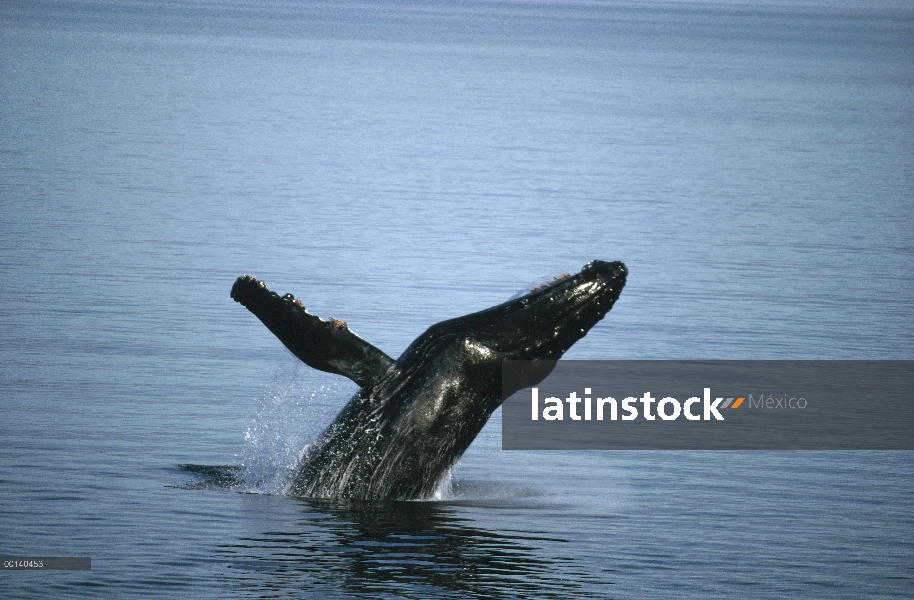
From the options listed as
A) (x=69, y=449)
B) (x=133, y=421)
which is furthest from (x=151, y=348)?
(x=69, y=449)

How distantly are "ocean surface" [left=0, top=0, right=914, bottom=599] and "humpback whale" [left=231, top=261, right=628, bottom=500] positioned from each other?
0.43 meters

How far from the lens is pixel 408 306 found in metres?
23.4

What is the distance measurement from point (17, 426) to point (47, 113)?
34522 mm

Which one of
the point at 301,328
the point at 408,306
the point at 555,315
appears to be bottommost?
the point at 301,328

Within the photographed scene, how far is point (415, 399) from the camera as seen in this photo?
13461mm

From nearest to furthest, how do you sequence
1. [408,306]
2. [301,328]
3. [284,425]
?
[301,328] → [284,425] → [408,306]

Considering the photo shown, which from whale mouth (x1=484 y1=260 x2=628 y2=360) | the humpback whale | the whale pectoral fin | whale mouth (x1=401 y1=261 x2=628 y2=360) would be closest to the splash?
the humpback whale

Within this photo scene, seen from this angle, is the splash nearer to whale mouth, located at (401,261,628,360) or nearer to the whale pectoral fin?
the whale pectoral fin

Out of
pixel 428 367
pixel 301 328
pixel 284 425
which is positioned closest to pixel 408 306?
pixel 284 425

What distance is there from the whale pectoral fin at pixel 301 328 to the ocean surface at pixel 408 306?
4.12 ft

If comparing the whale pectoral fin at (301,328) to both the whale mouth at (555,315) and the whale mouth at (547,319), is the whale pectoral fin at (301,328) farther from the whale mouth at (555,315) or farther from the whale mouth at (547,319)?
the whale mouth at (555,315)

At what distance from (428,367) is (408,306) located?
9873mm

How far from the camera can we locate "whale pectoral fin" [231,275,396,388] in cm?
1326

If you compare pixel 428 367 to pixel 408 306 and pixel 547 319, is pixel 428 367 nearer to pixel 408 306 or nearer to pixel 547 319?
pixel 547 319
